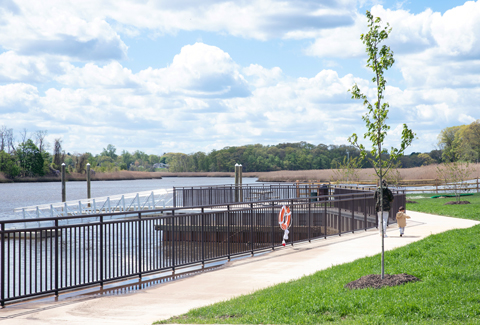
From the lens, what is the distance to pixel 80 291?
28.5ft

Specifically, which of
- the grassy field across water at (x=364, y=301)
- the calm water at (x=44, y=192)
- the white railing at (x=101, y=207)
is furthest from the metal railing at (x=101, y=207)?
the grassy field across water at (x=364, y=301)

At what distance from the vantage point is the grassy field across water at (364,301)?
6.07 meters

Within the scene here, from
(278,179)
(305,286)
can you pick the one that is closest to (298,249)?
(305,286)

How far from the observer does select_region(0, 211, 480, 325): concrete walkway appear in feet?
22.3

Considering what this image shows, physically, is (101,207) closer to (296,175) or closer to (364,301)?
(364,301)

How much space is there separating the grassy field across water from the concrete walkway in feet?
2.14

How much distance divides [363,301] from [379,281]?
1.29 m

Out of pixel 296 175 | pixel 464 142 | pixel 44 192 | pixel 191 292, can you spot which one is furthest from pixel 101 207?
pixel 464 142

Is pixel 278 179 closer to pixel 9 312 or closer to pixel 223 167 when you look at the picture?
pixel 223 167

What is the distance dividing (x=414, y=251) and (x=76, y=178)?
4733 inches

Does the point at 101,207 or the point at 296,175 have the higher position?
the point at 296,175

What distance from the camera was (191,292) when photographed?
8258mm

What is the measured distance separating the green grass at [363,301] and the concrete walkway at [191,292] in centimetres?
65

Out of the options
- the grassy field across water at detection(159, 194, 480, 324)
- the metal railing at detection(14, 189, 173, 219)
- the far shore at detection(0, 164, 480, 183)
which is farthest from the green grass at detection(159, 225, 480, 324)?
the metal railing at detection(14, 189, 173, 219)
